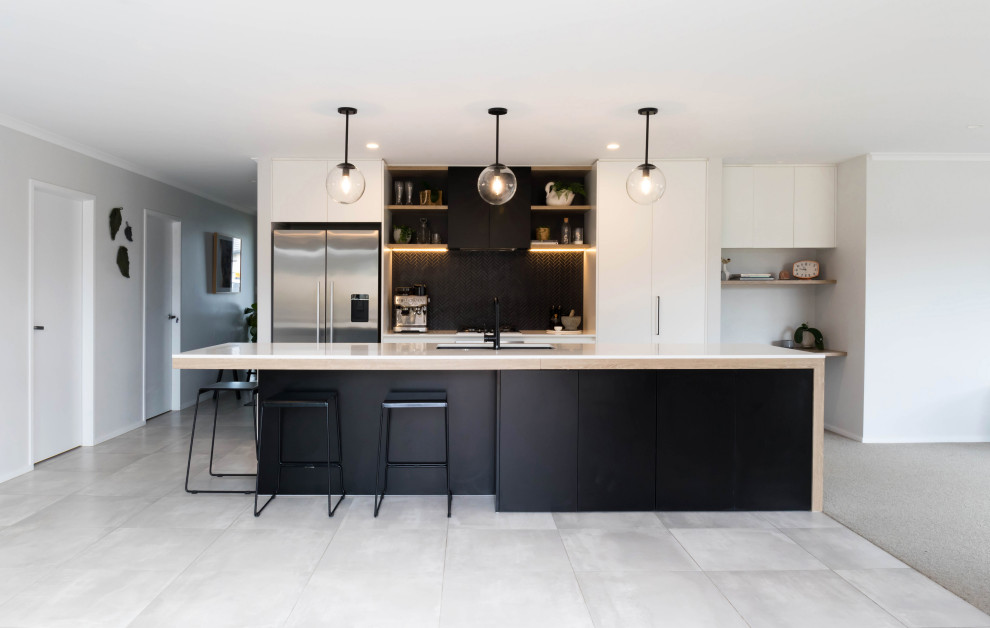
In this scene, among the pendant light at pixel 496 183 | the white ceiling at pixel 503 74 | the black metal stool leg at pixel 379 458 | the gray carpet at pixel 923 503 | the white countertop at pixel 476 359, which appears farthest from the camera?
the pendant light at pixel 496 183

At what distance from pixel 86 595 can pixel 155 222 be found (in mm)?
4567

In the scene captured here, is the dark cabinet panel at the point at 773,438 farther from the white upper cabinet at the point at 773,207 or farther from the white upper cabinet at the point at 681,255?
the white upper cabinet at the point at 773,207

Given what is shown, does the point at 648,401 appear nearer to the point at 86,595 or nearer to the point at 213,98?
the point at 86,595

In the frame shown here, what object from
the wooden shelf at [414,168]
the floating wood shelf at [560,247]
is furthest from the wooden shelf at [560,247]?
the wooden shelf at [414,168]

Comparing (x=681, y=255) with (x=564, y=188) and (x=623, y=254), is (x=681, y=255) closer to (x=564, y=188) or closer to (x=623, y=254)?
(x=623, y=254)

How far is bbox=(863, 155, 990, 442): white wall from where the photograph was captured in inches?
205

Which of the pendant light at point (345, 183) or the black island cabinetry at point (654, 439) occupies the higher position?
the pendant light at point (345, 183)

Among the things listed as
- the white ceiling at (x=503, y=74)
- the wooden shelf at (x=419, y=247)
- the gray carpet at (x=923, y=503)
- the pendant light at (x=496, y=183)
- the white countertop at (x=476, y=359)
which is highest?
the white ceiling at (x=503, y=74)

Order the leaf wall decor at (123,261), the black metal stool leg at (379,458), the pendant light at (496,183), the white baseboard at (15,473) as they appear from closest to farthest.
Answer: the black metal stool leg at (379,458), the pendant light at (496,183), the white baseboard at (15,473), the leaf wall decor at (123,261)

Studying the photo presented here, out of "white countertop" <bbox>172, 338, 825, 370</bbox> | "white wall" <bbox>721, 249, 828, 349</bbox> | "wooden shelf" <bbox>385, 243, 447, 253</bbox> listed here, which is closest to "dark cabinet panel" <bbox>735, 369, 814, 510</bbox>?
"white countertop" <bbox>172, 338, 825, 370</bbox>

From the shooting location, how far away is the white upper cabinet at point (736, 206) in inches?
220

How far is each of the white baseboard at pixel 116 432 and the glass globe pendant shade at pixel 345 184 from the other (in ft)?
10.4

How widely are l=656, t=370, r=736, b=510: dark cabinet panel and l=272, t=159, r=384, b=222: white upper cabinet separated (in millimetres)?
3068

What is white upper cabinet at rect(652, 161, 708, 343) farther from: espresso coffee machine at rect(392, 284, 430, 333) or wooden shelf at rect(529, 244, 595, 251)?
espresso coffee machine at rect(392, 284, 430, 333)
